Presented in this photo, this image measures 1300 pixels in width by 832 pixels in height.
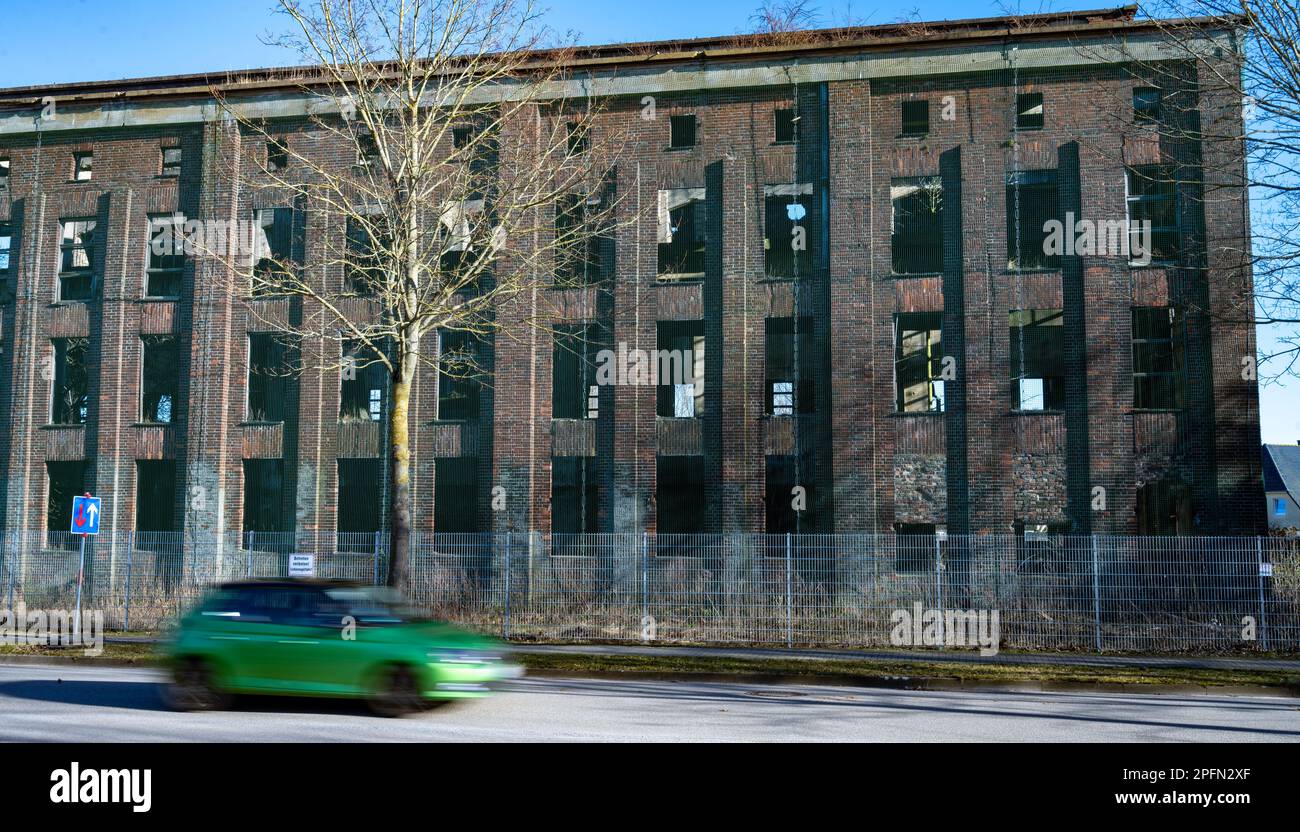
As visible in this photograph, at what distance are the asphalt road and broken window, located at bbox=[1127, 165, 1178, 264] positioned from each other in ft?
51.0

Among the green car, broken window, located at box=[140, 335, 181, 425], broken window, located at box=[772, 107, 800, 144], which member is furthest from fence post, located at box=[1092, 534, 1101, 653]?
broken window, located at box=[140, 335, 181, 425]

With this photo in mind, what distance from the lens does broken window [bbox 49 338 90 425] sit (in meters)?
32.9

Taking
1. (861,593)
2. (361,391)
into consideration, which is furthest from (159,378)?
(861,593)

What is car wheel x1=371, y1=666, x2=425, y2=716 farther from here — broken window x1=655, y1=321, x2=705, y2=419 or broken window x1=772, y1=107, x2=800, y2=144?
broken window x1=772, y1=107, x2=800, y2=144

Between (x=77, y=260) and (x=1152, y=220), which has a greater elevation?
(x=77, y=260)

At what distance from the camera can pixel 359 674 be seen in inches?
473

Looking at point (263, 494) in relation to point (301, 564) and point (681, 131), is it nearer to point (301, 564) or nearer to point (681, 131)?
point (301, 564)

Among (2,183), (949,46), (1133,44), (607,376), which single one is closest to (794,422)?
(607,376)

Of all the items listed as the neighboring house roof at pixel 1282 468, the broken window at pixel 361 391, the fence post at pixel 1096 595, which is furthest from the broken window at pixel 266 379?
the neighboring house roof at pixel 1282 468

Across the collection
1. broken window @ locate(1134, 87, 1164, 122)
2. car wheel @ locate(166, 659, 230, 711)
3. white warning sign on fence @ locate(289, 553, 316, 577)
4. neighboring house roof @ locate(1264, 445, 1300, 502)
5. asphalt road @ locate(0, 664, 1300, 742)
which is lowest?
asphalt road @ locate(0, 664, 1300, 742)

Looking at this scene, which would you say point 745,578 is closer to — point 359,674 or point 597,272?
point 359,674

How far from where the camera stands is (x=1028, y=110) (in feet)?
94.4

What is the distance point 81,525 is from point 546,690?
11373 millimetres

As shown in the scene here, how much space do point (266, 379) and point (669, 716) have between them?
909 inches
